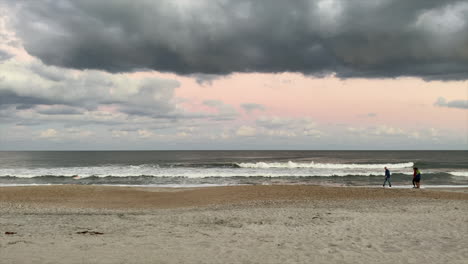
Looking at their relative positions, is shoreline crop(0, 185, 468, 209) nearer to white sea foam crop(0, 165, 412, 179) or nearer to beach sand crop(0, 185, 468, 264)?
beach sand crop(0, 185, 468, 264)

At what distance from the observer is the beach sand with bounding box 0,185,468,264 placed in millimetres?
7555

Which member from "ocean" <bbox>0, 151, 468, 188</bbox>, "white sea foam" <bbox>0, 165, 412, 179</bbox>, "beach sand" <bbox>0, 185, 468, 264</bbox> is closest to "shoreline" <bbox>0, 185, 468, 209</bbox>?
"beach sand" <bbox>0, 185, 468, 264</bbox>

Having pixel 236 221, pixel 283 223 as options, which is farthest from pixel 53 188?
pixel 283 223

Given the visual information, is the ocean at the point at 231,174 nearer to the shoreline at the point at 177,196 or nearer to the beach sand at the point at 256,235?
the shoreline at the point at 177,196

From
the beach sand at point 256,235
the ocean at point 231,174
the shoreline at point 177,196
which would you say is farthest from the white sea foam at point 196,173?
the beach sand at point 256,235

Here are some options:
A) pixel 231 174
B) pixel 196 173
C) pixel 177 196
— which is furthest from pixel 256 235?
pixel 196 173

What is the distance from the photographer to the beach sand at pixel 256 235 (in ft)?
24.8

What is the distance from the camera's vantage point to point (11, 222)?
11906mm

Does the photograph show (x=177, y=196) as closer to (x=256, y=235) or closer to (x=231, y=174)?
(x=256, y=235)

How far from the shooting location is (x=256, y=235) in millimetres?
9766

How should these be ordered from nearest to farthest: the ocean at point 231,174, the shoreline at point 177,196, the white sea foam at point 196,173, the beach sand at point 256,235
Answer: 1. the beach sand at point 256,235
2. the shoreline at point 177,196
3. the ocean at point 231,174
4. the white sea foam at point 196,173

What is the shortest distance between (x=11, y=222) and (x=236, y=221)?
7826mm

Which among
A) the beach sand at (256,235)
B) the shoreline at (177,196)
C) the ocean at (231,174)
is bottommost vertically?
the ocean at (231,174)

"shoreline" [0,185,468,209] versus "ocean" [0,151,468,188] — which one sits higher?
"shoreline" [0,185,468,209]
